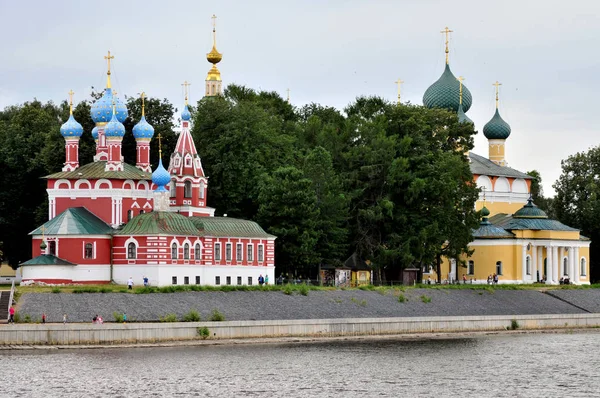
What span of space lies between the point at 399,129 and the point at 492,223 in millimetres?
13183

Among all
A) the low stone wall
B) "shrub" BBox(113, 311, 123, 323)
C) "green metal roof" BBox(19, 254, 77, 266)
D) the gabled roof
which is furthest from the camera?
the gabled roof

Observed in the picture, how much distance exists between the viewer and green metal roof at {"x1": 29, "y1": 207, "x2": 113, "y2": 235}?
78.9 metres

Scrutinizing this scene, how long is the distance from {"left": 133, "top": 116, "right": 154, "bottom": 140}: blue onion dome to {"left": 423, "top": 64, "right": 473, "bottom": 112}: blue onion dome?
1220 inches

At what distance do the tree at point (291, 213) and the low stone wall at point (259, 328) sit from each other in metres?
14.2

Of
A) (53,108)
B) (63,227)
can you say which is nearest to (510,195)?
(53,108)

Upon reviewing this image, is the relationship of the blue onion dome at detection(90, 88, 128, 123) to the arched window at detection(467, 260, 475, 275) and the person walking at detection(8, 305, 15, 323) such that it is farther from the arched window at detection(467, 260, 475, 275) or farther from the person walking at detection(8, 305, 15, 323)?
the arched window at detection(467, 260, 475, 275)

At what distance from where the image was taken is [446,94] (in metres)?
111

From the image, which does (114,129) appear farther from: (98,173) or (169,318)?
(169,318)

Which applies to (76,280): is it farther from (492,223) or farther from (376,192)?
(492,223)

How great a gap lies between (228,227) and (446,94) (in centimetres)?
3350

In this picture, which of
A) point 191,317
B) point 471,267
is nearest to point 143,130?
point 191,317

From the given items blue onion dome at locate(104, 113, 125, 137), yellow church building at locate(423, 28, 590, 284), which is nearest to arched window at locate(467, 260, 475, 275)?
yellow church building at locate(423, 28, 590, 284)

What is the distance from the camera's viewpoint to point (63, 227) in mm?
78938

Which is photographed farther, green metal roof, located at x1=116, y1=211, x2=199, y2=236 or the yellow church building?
the yellow church building
